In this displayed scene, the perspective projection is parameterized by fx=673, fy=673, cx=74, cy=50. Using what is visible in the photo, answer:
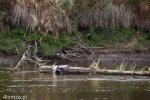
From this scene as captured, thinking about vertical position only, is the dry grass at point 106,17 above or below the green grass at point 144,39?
above

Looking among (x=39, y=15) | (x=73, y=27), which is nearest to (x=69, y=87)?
(x=39, y=15)

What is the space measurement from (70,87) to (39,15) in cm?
993

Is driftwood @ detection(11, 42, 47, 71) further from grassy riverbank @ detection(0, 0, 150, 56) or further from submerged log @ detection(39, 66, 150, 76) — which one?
→ submerged log @ detection(39, 66, 150, 76)

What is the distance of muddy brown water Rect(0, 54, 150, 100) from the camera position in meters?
19.3

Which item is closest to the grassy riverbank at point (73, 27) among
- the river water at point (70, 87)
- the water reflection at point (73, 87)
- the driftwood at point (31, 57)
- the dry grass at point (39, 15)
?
the dry grass at point (39, 15)

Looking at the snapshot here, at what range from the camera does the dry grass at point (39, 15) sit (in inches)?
1192

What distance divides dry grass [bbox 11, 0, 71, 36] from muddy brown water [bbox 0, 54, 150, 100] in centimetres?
528

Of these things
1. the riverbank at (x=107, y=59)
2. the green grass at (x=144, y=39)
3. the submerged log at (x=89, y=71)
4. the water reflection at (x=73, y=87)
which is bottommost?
the water reflection at (x=73, y=87)

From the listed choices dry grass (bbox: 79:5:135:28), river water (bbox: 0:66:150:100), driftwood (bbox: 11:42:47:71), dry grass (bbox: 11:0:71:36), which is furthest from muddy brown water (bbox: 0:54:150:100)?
dry grass (bbox: 79:5:135:28)

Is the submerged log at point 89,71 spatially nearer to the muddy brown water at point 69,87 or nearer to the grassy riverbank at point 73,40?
the muddy brown water at point 69,87

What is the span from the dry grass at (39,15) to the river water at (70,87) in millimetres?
5890

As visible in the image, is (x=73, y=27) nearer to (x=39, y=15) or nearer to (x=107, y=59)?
(x=39, y=15)

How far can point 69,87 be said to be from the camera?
2105 cm

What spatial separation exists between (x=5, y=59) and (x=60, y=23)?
11.6ft
